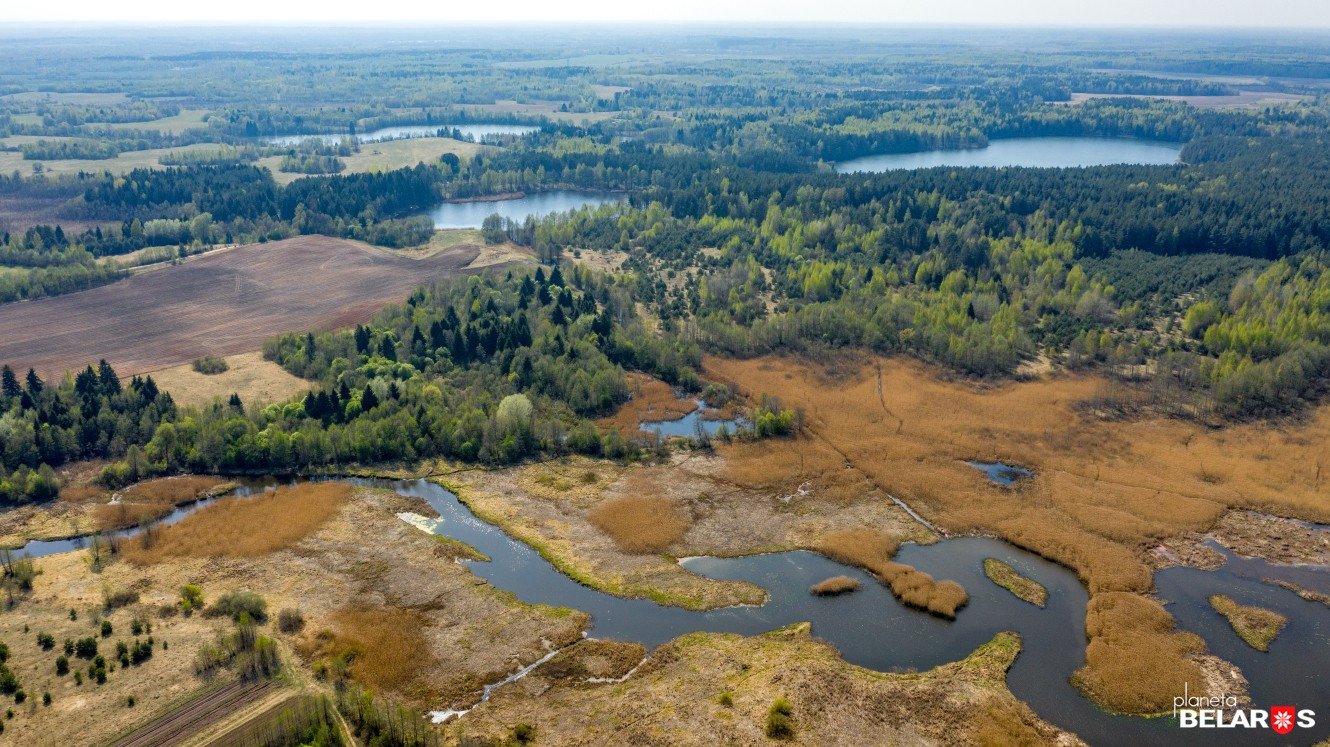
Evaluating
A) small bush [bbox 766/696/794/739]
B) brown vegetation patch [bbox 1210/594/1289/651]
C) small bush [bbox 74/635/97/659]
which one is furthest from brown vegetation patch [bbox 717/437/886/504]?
small bush [bbox 74/635/97/659]

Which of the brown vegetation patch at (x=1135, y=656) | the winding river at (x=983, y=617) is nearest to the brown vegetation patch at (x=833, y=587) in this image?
the winding river at (x=983, y=617)

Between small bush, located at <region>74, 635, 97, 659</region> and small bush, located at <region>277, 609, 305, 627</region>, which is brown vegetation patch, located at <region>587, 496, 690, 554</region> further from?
small bush, located at <region>74, 635, 97, 659</region>

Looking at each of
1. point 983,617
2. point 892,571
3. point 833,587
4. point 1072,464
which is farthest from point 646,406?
point 983,617

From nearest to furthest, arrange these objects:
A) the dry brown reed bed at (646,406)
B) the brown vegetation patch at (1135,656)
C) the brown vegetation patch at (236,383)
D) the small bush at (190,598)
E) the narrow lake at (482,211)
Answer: the brown vegetation patch at (1135,656), the small bush at (190,598), the dry brown reed bed at (646,406), the brown vegetation patch at (236,383), the narrow lake at (482,211)

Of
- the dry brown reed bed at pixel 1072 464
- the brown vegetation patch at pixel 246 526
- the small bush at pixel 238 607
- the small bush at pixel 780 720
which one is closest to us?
the small bush at pixel 780 720

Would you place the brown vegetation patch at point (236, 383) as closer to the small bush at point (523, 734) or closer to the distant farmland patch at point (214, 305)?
the distant farmland patch at point (214, 305)

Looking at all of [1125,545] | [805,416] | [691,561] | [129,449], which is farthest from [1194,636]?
[129,449]

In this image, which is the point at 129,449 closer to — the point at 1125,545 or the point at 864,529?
the point at 864,529

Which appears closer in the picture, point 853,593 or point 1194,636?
point 1194,636

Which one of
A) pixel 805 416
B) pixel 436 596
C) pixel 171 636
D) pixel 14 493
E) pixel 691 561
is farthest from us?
pixel 805 416
